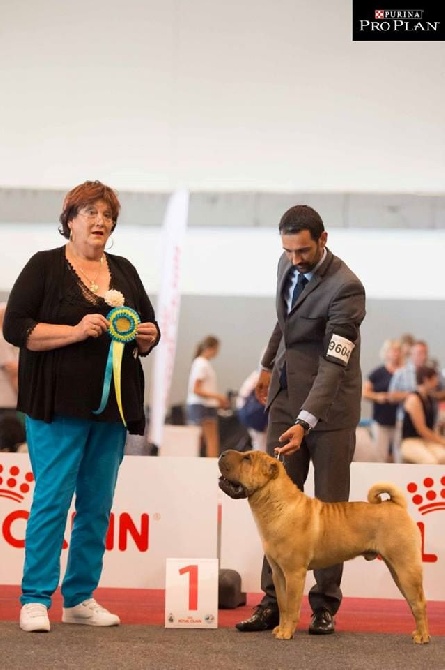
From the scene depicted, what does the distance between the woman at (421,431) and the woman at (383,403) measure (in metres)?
0.14

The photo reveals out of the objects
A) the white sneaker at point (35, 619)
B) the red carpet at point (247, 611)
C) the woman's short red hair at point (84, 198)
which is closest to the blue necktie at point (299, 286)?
the woman's short red hair at point (84, 198)

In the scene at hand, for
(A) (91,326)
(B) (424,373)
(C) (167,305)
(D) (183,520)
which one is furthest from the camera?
(B) (424,373)

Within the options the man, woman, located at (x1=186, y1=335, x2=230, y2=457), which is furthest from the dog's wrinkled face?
woman, located at (x1=186, y1=335, x2=230, y2=457)

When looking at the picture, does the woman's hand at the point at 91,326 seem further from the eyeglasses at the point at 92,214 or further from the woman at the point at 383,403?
the woman at the point at 383,403

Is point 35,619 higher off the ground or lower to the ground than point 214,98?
lower

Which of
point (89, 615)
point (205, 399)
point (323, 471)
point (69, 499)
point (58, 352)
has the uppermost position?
point (58, 352)

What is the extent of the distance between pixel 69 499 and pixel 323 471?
0.85m

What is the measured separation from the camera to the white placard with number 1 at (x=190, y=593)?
11.3ft

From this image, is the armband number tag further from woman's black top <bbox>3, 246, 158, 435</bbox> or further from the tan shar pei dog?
woman's black top <bbox>3, 246, 158, 435</bbox>

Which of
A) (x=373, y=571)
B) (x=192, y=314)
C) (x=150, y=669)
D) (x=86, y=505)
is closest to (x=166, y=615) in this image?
(x=86, y=505)

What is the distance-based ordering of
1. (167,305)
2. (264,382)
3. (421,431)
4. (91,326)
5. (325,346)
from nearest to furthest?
(91,326) → (325,346) → (264,382) → (421,431) → (167,305)

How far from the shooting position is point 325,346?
3.44 m

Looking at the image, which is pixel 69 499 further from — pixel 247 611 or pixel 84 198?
pixel 247 611

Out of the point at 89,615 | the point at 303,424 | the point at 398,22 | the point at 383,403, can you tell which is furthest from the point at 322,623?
the point at 398,22
